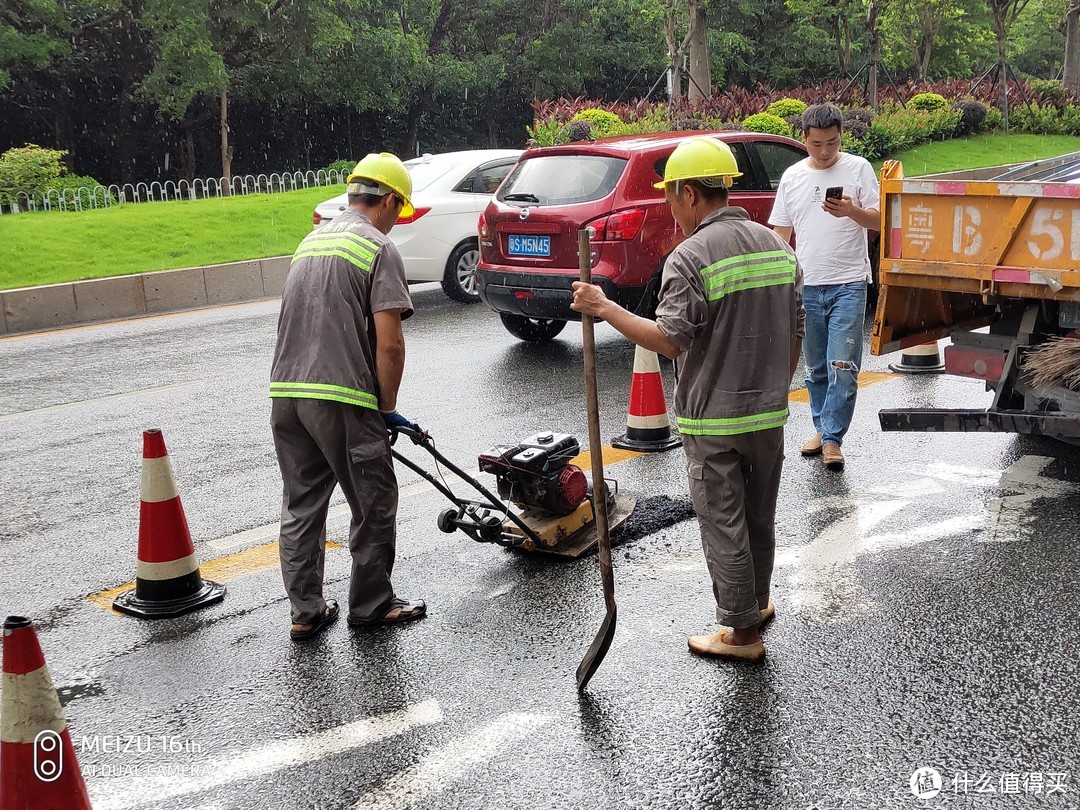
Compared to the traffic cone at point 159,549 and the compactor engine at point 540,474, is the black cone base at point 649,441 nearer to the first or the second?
the compactor engine at point 540,474

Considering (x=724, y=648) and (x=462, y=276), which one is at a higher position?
(x=462, y=276)

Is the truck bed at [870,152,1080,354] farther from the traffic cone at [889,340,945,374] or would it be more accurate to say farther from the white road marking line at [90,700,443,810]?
the white road marking line at [90,700,443,810]

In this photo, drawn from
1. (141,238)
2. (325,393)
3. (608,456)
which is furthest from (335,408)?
(141,238)

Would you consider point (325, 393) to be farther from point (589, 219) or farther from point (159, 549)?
point (589, 219)

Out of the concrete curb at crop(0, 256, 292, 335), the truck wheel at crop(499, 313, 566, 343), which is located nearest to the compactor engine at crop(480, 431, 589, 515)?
the truck wheel at crop(499, 313, 566, 343)

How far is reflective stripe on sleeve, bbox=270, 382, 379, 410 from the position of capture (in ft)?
12.8

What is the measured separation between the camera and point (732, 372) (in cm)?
364

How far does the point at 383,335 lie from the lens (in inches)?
155

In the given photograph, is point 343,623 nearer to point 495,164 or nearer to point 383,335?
point 383,335

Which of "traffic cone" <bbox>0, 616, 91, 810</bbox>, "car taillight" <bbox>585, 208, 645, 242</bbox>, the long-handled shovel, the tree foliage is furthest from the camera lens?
the tree foliage

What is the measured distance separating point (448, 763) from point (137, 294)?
407 inches

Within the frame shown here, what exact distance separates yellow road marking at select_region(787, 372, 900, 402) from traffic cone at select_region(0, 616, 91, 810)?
18.1 feet

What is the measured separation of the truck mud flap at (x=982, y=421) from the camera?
186 inches

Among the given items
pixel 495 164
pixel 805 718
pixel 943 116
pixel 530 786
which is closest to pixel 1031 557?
pixel 805 718
